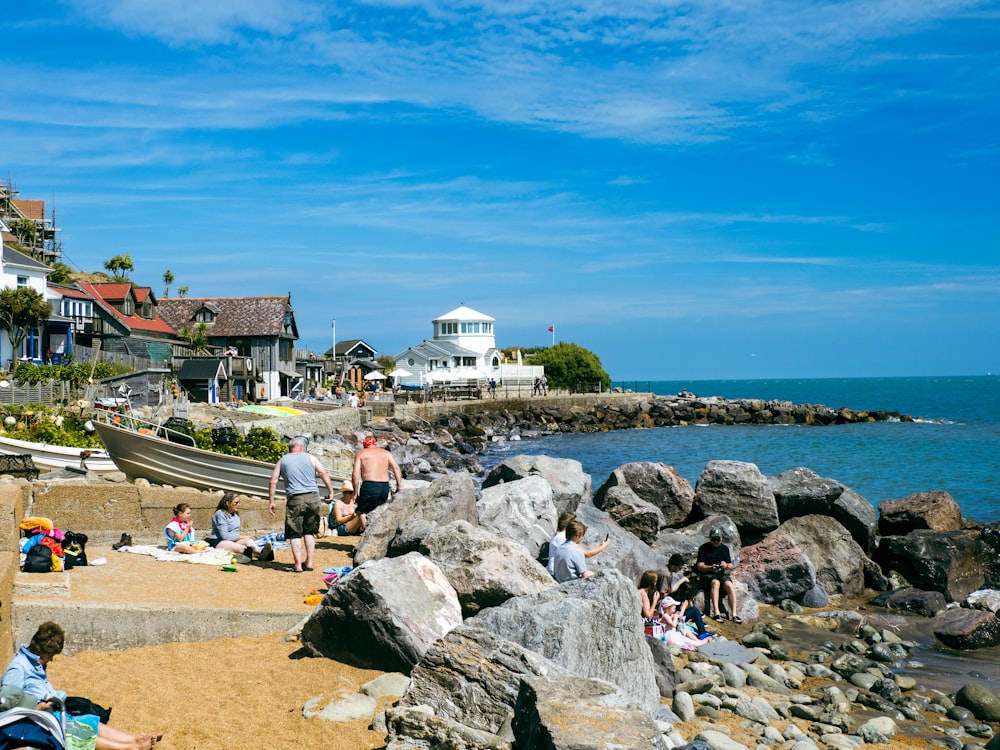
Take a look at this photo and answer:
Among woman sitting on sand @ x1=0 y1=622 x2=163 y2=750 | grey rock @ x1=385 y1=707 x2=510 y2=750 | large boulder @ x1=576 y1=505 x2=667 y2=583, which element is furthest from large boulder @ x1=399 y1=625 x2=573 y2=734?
large boulder @ x1=576 y1=505 x2=667 y2=583

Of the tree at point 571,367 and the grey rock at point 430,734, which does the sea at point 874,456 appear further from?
the tree at point 571,367

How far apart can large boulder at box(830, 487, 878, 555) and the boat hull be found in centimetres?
1087

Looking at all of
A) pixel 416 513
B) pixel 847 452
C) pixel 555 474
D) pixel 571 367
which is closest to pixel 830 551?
pixel 555 474

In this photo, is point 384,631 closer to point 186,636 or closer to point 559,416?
point 186,636

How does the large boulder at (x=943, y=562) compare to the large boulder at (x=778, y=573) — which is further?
the large boulder at (x=943, y=562)

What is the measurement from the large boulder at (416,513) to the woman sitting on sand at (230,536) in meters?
1.41

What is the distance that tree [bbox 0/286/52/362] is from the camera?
133 feet

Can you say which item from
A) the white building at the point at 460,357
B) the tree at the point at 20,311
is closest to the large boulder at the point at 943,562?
the tree at the point at 20,311

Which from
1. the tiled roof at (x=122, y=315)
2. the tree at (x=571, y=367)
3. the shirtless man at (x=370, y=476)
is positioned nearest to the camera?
the shirtless man at (x=370, y=476)

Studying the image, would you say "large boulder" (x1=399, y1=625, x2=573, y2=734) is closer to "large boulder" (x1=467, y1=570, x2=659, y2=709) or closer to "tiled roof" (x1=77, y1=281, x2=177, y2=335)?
"large boulder" (x1=467, y1=570, x2=659, y2=709)

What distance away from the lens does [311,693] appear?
772 cm

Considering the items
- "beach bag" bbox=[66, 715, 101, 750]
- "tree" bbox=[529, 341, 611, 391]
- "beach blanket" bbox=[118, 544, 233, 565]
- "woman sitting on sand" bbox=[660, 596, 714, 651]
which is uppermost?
"tree" bbox=[529, 341, 611, 391]

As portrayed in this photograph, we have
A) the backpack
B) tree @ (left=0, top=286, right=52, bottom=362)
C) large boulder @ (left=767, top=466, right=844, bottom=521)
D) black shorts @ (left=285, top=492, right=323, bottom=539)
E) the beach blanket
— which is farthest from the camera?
tree @ (left=0, top=286, right=52, bottom=362)

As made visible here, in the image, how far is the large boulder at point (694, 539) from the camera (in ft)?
50.4
